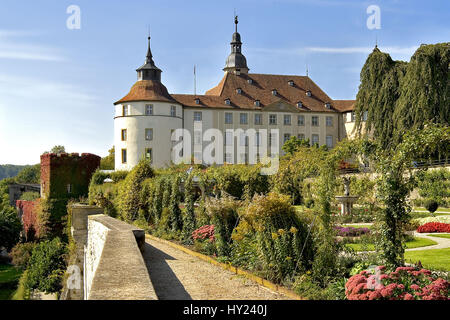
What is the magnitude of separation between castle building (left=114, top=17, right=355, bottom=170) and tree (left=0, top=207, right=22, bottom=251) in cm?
1253

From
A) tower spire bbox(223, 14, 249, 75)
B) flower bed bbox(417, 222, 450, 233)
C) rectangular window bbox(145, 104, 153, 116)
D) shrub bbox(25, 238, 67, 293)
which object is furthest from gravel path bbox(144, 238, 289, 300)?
tower spire bbox(223, 14, 249, 75)

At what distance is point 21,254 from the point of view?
31953 millimetres

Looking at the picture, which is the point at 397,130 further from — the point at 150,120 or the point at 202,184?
the point at 150,120

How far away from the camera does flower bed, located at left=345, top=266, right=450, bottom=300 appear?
6.23m

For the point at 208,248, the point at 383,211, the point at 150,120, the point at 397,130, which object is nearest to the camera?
the point at 383,211

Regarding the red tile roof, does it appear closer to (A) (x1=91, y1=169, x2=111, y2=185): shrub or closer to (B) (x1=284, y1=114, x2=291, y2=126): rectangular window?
(B) (x1=284, y1=114, x2=291, y2=126): rectangular window

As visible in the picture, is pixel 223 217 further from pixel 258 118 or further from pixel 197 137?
pixel 258 118

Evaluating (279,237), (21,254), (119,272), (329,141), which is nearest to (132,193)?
(279,237)

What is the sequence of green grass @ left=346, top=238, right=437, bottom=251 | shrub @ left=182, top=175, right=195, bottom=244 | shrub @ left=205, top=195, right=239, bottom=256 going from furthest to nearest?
shrub @ left=182, top=175, right=195, bottom=244 < green grass @ left=346, top=238, right=437, bottom=251 < shrub @ left=205, top=195, right=239, bottom=256

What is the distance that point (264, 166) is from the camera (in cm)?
2745

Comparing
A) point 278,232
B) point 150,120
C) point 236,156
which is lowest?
point 278,232

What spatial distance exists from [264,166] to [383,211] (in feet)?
64.3

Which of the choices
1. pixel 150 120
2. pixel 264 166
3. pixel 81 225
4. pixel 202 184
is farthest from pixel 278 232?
pixel 150 120
